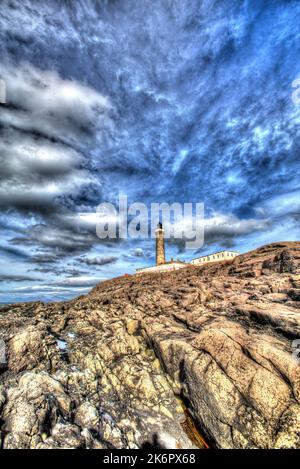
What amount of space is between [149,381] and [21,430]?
10320 millimetres

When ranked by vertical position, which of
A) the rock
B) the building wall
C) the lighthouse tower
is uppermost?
the lighthouse tower

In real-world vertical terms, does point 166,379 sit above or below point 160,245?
below

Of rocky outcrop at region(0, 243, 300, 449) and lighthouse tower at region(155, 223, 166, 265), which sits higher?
lighthouse tower at region(155, 223, 166, 265)

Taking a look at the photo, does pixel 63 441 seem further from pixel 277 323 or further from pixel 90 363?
pixel 277 323

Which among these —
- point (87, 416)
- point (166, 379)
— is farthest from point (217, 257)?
point (87, 416)

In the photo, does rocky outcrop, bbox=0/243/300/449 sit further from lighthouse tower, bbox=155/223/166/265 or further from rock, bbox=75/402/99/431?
lighthouse tower, bbox=155/223/166/265

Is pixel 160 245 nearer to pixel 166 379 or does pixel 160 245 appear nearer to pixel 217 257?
pixel 217 257

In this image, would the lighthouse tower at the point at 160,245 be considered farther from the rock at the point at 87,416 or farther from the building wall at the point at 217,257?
the rock at the point at 87,416

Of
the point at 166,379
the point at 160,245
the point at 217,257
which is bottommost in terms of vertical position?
the point at 166,379

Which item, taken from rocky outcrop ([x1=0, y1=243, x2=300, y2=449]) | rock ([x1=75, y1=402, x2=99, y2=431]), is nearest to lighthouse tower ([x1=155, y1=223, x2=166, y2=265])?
rocky outcrop ([x1=0, y1=243, x2=300, y2=449])

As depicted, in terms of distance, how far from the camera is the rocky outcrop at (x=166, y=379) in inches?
541

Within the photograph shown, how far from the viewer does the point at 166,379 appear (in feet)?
66.2

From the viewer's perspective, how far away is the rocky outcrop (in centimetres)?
1374

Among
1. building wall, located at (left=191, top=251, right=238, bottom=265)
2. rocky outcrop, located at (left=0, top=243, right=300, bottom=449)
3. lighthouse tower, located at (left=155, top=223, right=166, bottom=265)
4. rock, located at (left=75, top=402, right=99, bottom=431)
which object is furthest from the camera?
lighthouse tower, located at (left=155, top=223, right=166, bottom=265)
